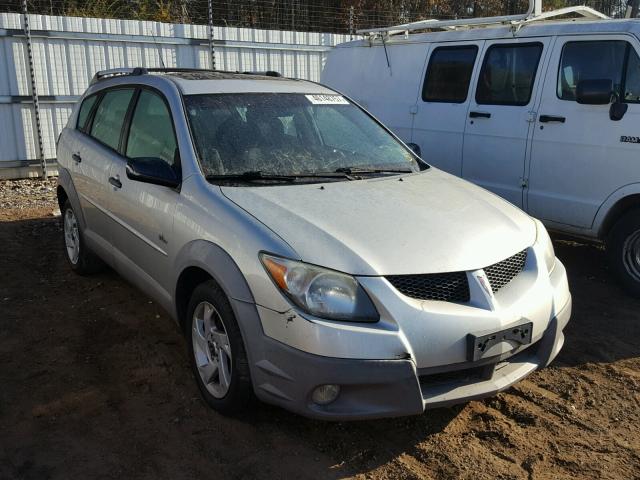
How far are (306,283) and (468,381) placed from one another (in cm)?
91

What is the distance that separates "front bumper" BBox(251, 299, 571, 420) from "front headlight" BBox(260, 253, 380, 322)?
0.20 m

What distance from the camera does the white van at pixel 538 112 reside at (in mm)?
5152

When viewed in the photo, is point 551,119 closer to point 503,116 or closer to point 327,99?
point 503,116

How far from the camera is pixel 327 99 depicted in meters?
4.59

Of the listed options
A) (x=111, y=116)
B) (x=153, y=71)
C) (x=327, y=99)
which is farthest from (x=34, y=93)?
(x=327, y=99)

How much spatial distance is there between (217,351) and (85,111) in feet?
10.2

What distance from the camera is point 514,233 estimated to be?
11.3ft

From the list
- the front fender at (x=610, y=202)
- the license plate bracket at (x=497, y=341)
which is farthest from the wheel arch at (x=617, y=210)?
the license plate bracket at (x=497, y=341)

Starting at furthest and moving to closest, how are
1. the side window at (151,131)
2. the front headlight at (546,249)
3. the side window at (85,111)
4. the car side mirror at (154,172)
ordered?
the side window at (85,111) → the side window at (151,131) → the car side mirror at (154,172) → the front headlight at (546,249)

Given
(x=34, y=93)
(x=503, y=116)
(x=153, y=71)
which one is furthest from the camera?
(x=34, y=93)

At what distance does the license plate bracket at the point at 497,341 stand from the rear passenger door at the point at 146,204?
177cm

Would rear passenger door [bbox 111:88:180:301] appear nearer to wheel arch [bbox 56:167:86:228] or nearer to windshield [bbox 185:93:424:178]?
windshield [bbox 185:93:424:178]

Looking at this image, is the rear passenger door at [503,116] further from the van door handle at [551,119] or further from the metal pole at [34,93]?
the metal pole at [34,93]

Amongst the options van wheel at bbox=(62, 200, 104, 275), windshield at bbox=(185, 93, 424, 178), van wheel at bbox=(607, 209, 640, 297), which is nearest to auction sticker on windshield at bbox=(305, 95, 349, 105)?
windshield at bbox=(185, 93, 424, 178)
